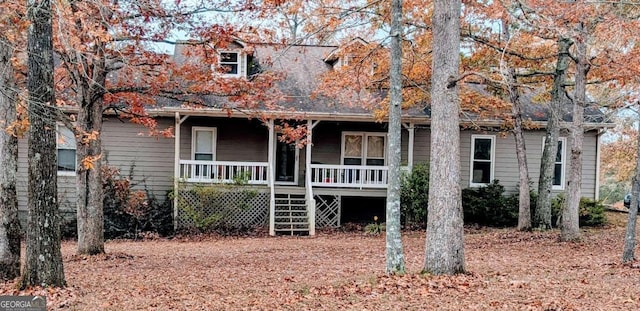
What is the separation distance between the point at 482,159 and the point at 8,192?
1435 cm

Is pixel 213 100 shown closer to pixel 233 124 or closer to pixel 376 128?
pixel 233 124

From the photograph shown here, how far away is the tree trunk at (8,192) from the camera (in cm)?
871

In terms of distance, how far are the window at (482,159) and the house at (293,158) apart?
0.03 metres

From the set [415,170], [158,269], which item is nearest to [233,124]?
[415,170]

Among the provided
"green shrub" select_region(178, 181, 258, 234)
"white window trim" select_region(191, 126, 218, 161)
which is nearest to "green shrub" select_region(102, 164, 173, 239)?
"green shrub" select_region(178, 181, 258, 234)

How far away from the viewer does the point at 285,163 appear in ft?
62.2

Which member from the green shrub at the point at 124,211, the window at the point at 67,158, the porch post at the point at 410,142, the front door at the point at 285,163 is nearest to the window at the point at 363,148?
the porch post at the point at 410,142

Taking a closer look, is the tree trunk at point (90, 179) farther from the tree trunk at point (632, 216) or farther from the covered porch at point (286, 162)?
the tree trunk at point (632, 216)

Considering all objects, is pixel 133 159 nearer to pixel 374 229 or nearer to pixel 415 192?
pixel 374 229

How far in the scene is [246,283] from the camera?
28.9ft

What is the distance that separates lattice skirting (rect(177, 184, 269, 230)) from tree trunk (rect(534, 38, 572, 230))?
312 inches

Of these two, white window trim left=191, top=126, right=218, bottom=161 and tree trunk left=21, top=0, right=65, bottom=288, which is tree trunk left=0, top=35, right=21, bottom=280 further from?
white window trim left=191, top=126, right=218, bottom=161

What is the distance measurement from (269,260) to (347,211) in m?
7.69

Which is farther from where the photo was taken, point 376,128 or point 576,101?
point 376,128
